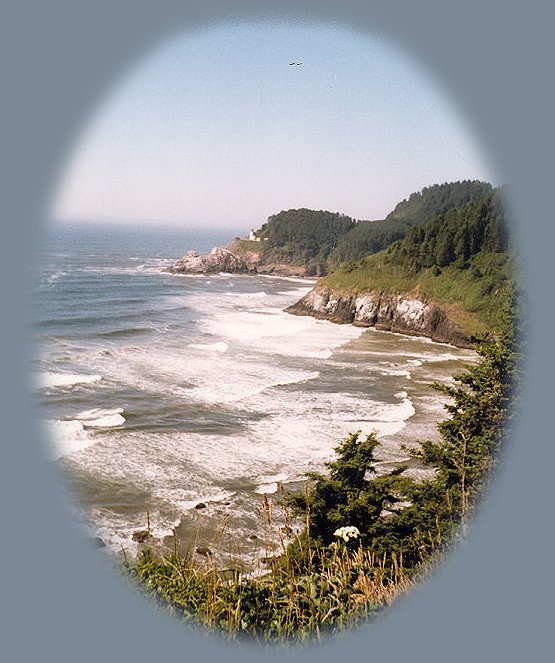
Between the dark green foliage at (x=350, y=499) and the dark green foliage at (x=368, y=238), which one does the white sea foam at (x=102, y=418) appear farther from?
the dark green foliage at (x=368, y=238)

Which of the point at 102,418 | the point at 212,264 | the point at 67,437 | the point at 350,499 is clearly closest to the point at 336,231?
the point at 212,264

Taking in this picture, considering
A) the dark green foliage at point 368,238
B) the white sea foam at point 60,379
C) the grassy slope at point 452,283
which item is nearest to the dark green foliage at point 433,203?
the dark green foliage at point 368,238

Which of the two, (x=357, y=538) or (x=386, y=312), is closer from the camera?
(x=357, y=538)

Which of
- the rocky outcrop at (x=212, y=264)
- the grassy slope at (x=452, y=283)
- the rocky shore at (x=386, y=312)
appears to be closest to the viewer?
the grassy slope at (x=452, y=283)

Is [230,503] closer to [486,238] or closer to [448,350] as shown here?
[448,350]

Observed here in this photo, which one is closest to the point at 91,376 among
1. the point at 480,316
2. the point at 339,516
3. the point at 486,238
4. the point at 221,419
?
the point at 221,419

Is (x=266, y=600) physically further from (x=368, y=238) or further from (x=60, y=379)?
(x=368, y=238)
